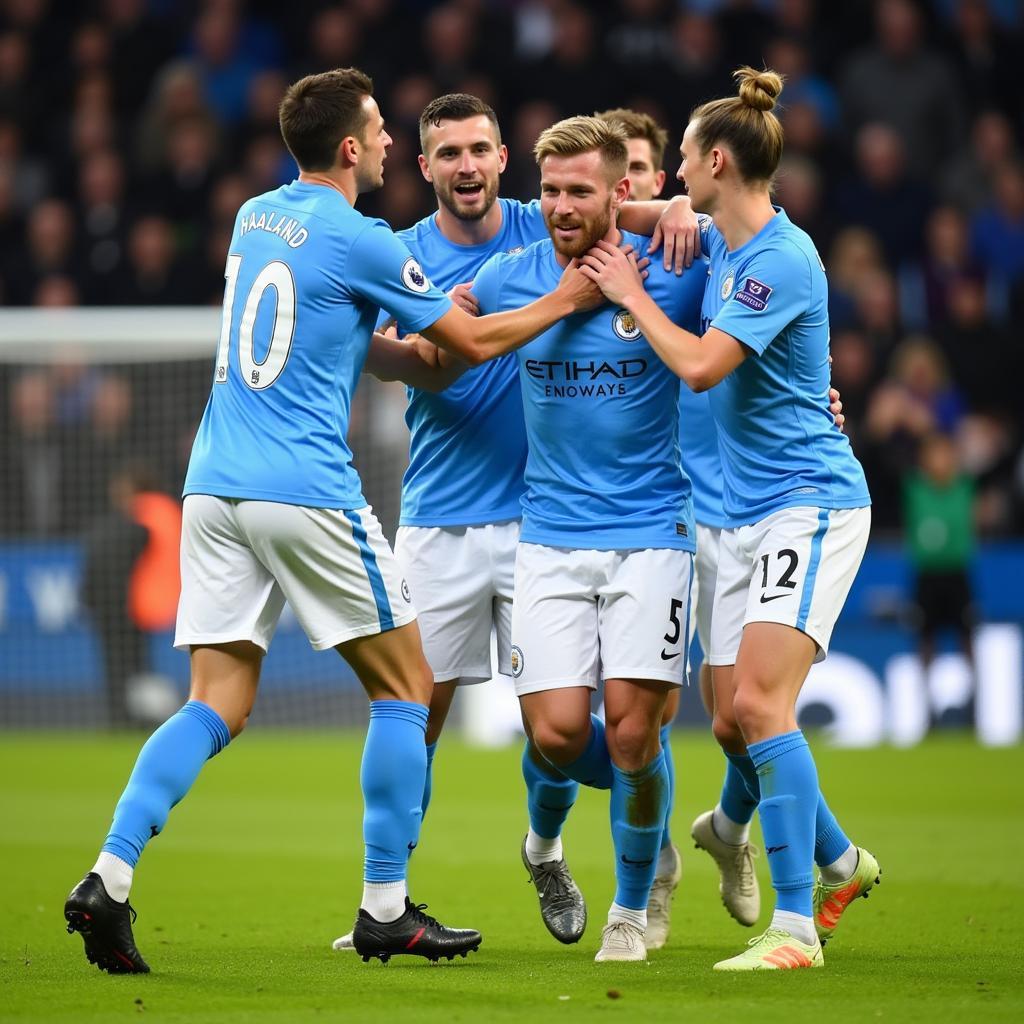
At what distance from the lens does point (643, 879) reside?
5750 mm

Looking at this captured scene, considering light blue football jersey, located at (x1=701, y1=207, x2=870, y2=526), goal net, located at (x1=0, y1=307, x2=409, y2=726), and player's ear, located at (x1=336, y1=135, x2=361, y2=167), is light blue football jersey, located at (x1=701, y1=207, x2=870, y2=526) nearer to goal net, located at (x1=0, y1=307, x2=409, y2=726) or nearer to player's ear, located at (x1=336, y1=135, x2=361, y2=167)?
player's ear, located at (x1=336, y1=135, x2=361, y2=167)

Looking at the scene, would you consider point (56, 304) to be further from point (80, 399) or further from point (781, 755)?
point (781, 755)

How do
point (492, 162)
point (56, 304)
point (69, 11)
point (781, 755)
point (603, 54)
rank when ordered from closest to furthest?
point (781, 755)
point (492, 162)
point (56, 304)
point (603, 54)
point (69, 11)

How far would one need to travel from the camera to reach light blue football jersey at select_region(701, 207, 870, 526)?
546 centimetres

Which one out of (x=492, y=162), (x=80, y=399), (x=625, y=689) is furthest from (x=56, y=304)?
(x=625, y=689)

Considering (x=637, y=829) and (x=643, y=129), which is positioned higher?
(x=643, y=129)

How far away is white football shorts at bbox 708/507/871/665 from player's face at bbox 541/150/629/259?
105cm

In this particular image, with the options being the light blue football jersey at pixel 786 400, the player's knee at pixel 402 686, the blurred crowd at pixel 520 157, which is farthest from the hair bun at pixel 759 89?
the blurred crowd at pixel 520 157

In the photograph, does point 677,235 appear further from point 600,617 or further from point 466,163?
point 600,617

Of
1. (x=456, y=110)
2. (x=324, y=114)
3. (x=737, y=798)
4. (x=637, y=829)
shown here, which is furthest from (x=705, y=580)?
(x=324, y=114)

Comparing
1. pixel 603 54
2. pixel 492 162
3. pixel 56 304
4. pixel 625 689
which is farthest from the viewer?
pixel 603 54

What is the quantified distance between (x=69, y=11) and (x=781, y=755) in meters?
14.8

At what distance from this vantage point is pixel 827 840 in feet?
18.9

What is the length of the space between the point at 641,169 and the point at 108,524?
7.72 metres
